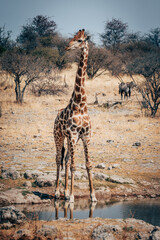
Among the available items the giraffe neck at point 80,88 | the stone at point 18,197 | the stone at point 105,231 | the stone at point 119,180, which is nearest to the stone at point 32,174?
the stone at point 18,197

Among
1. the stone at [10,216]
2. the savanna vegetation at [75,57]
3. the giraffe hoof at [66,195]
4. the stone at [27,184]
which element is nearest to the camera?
the stone at [10,216]

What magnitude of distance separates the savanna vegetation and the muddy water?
12825 millimetres

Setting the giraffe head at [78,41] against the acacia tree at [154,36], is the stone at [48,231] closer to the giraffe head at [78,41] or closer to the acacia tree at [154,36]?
the giraffe head at [78,41]

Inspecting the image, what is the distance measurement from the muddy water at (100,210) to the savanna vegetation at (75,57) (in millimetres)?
12825

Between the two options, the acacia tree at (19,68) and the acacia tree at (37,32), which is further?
the acacia tree at (37,32)

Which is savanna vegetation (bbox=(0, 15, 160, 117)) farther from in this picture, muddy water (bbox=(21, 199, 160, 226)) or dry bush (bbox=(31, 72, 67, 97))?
muddy water (bbox=(21, 199, 160, 226))

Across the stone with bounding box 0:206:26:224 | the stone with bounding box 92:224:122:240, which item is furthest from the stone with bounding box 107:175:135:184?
the stone with bounding box 0:206:26:224

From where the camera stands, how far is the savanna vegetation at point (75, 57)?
74.4ft

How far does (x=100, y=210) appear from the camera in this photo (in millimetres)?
7109

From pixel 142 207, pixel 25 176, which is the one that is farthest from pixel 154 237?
pixel 25 176

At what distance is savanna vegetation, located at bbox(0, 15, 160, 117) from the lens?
22688mm

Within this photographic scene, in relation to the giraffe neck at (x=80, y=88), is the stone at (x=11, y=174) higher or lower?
lower

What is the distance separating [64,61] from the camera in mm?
36406

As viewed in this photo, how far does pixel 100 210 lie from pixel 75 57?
3180cm
